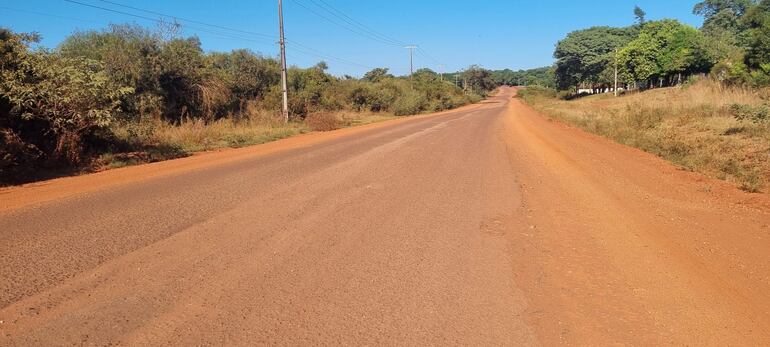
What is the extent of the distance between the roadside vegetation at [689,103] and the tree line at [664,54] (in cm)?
11

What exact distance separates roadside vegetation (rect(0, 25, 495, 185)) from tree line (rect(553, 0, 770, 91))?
84.2 ft

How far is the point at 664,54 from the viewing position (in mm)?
56469

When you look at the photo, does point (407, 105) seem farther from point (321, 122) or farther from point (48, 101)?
point (48, 101)

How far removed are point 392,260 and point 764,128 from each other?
41.2 ft

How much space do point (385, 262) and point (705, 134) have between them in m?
13.6

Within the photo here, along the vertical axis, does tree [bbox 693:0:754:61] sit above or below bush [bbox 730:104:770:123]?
above

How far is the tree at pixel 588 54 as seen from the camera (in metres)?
69.5

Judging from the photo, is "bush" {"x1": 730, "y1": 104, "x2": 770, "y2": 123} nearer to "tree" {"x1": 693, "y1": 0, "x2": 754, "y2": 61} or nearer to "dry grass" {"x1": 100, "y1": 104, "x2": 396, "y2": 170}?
"dry grass" {"x1": 100, "y1": 104, "x2": 396, "y2": 170}

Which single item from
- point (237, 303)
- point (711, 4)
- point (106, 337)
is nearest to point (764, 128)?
point (237, 303)

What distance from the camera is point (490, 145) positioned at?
1506 centimetres

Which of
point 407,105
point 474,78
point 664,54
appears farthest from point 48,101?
point 474,78

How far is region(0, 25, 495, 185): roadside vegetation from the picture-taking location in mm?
10391

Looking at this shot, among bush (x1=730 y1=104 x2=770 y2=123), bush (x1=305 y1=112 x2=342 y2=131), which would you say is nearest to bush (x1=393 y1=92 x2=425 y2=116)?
bush (x1=305 y1=112 x2=342 y2=131)

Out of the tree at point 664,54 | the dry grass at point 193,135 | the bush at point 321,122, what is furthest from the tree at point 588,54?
the dry grass at point 193,135
